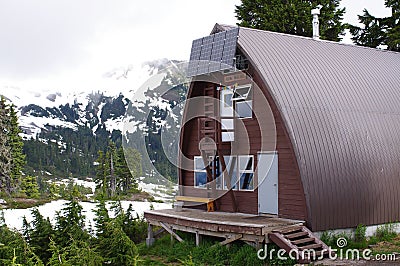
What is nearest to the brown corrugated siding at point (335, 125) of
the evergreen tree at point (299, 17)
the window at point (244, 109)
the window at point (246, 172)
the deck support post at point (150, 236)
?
the window at point (244, 109)

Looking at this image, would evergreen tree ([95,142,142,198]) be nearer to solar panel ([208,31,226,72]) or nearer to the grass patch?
the grass patch

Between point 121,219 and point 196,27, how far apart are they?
932 inches

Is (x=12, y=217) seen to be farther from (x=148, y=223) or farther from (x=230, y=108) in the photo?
(x=230, y=108)

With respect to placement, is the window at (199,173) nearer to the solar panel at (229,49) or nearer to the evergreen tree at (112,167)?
the solar panel at (229,49)

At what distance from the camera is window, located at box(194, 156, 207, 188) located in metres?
16.4

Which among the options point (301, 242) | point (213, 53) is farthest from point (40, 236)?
point (213, 53)

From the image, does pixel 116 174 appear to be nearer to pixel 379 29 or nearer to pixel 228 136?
pixel 379 29

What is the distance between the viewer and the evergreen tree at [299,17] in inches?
984

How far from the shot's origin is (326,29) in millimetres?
25484

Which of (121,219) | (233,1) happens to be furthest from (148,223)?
(233,1)

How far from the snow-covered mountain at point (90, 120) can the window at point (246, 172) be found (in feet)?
8.37

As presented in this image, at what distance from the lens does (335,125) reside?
43.3 feet

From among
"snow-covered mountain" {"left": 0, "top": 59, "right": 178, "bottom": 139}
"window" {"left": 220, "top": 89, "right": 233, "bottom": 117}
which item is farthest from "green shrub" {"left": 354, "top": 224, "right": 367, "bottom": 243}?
"snow-covered mountain" {"left": 0, "top": 59, "right": 178, "bottom": 139}

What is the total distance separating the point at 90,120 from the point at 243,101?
132346 mm
